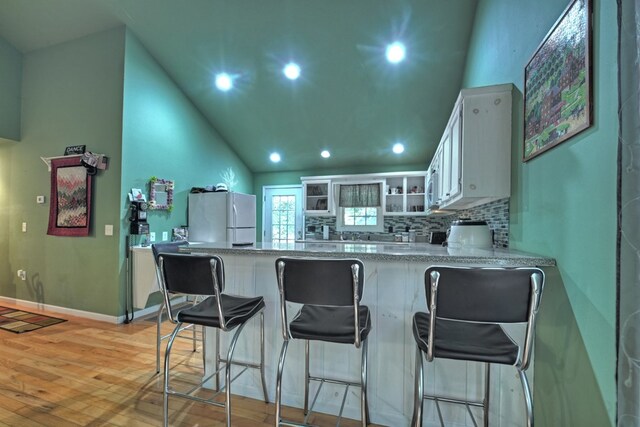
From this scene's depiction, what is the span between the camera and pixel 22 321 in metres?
3.23

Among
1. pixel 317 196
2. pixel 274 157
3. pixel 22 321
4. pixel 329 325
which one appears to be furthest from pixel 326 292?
pixel 274 157

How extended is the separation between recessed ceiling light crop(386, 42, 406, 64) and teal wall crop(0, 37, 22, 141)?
4.91 meters

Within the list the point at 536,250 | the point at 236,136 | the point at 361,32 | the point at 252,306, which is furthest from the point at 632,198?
the point at 236,136

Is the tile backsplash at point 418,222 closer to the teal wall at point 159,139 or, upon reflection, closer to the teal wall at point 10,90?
the teal wall at point 159,139

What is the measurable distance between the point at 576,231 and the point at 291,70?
356 centimetres

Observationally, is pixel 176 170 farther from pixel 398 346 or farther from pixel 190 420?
pixel 398 346

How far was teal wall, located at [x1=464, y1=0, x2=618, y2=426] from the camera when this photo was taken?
92 centimetres

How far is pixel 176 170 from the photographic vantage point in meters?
4.03

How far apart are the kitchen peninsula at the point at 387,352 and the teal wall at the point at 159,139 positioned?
2.22 metres

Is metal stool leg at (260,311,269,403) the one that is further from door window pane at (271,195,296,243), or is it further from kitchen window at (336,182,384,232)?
door window pane at (271,195,296,243)

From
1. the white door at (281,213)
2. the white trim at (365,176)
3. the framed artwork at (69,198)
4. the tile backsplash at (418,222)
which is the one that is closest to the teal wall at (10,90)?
the framed artwork at (69,198)

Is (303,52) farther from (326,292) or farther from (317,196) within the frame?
(326,292)

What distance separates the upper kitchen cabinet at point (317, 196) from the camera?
5258 mm

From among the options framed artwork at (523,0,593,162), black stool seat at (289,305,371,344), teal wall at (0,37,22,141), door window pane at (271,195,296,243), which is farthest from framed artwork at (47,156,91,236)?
framed artwork at (523,0,593,162)
